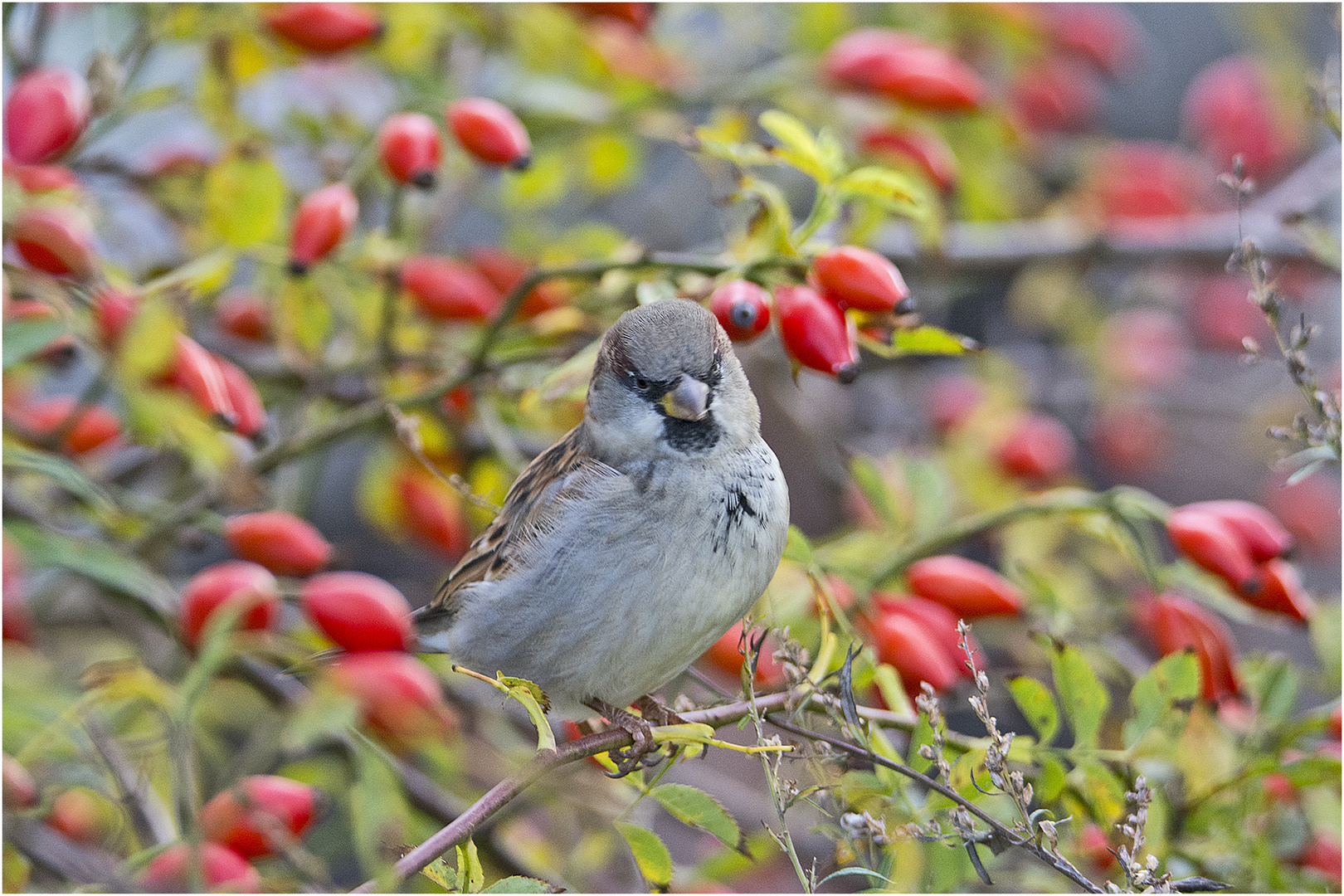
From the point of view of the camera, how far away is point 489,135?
4.59ft

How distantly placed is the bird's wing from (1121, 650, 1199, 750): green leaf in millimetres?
581

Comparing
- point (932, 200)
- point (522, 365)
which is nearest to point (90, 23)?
point (522, 365)

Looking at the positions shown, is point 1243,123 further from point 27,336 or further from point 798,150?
point 27,336

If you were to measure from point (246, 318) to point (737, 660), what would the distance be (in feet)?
3.09

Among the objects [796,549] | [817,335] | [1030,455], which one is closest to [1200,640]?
[796,549]

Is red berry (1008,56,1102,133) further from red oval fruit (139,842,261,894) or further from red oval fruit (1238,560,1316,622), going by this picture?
red oval fruit (139,842,261,894)

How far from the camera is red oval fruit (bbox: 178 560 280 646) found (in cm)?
124

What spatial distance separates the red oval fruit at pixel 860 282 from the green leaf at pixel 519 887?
567 mm

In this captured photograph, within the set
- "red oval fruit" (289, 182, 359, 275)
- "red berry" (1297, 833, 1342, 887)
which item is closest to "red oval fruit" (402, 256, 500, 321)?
"red oval fruit" (289, 182, 359, 275)

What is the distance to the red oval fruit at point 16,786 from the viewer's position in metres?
1.11

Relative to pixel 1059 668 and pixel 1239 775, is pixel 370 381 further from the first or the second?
pixel 1239 775

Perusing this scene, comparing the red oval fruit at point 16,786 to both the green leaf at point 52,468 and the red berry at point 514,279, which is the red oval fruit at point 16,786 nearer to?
→ the green leaf at point 52,468

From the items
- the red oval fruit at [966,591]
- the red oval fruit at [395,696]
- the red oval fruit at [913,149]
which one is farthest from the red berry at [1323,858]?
the red oval fruit at [913,149]

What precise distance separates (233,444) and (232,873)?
21.1 inches
